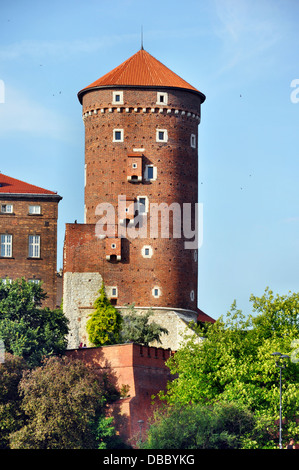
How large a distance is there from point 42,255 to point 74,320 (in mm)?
8254

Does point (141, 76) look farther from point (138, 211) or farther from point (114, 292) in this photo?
point (114, 292)

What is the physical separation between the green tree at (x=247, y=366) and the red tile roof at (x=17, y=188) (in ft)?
68.8

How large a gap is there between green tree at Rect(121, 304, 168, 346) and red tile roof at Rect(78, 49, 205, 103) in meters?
15.1

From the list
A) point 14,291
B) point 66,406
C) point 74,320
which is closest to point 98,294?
point 74,320

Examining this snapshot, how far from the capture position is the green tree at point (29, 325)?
88.8m

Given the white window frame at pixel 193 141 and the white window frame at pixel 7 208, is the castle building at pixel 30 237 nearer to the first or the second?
the white window frame at pixel 7 208

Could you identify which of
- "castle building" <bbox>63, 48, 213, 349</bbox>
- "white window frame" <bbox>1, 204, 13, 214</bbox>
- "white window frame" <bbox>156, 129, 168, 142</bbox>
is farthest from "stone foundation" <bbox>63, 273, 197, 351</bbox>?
"white window frame" <bbox>156, 129, 168, 142</bbox>

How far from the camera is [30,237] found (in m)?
106

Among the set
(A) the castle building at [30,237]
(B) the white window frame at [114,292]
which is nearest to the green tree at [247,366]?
(B) the white window frame at [114,292]

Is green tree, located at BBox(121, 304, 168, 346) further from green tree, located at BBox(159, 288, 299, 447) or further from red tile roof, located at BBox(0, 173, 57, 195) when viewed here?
red tile roof, located at BBox(0, 173, 57, 195)

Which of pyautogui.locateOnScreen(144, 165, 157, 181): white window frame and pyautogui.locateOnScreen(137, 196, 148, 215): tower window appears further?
pyautogui.locateOnScreen(144, 165, 157, 181): white window frame

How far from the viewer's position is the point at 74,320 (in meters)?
99.6

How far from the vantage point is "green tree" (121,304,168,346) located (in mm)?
95375

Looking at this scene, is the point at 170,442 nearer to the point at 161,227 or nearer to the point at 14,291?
the point at 14,291
